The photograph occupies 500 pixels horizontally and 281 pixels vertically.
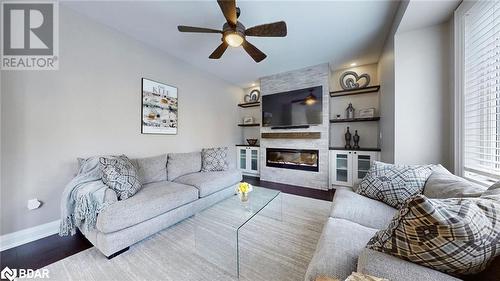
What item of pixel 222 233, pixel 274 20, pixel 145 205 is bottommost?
pixel 222 233

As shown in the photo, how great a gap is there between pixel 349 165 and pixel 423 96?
170 cm

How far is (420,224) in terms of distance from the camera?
2.11 feet

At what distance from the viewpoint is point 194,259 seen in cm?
150

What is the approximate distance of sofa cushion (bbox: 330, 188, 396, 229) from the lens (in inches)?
53.1

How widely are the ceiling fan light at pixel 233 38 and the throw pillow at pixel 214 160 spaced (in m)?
1.90

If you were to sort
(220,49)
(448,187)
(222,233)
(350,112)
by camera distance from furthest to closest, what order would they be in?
(350,112)
(220,49)
(222,233)
(448,187)

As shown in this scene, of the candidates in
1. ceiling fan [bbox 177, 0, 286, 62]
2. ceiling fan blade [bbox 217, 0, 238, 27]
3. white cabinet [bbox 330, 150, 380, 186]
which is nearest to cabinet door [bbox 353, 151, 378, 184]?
white cabinet [bbox 330, 150, 380, 186]

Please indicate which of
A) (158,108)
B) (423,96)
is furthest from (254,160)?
(423,96)

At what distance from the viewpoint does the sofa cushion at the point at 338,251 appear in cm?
80

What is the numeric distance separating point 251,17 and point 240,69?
1672 mm

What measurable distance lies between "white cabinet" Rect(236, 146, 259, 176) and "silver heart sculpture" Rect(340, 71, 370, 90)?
2.48 m

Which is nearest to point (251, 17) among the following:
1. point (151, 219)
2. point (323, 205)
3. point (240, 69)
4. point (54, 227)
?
point (240, 69)

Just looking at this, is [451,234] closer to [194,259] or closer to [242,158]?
[194,259]

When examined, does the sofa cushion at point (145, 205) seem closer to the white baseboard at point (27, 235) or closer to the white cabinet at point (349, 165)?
the white baseboard at point (27, 235)
